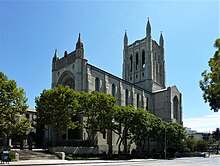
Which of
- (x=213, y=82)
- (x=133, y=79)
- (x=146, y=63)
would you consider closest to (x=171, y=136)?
(x=146, y=63)

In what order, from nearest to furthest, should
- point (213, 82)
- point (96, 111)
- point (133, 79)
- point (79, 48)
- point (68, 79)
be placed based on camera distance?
1. point (213, 82)
2. point (96, 111)
3. point (79, 48)
4. point (68, 79)
5. point (133, 79)

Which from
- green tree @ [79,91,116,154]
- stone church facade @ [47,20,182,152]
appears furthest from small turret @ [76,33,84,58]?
green tree @ [79,91,116,154]

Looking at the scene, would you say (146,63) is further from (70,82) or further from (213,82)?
(213,82)

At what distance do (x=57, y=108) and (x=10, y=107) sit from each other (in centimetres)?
947

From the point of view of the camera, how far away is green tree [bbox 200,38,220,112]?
14.1 metres

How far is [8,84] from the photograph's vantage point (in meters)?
34.3

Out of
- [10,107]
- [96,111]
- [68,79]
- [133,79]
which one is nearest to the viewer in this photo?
[10,107]

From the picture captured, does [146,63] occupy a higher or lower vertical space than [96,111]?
higher

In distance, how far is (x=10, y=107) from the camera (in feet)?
112

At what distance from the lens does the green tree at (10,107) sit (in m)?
33.8

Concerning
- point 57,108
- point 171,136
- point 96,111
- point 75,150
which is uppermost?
point 57,108

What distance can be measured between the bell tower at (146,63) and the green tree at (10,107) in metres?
54.1

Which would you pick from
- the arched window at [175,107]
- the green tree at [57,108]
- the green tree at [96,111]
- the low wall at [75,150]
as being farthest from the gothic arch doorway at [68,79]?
the arched window at [175,107]

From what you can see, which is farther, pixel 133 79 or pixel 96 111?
pixel 133 79
